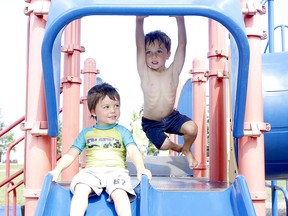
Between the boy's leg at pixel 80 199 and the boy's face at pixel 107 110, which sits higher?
the boy's face at pixel 107 110

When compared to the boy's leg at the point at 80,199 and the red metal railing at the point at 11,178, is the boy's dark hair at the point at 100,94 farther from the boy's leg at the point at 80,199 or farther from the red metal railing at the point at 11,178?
the red metal railing at the point at 11,178

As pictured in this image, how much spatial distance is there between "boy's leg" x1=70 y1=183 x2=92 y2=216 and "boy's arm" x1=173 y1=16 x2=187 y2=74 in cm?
132

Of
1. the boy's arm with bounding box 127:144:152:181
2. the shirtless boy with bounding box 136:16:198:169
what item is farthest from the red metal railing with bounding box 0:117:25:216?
the boy's arm with bounding box 127:144:152:181

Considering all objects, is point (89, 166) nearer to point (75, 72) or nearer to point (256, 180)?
point (256, 180)

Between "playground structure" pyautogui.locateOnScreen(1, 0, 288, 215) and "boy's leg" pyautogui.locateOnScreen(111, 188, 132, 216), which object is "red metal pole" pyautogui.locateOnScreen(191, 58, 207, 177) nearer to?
"playground structure" pyautogui.locateOnScreen(1, 0, 288, 215)

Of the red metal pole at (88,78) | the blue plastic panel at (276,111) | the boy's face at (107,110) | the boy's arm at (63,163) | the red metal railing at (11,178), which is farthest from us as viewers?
the red metal pole at (88,78)

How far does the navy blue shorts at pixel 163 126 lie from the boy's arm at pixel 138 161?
849mm

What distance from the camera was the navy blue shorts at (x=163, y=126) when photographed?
351 cm

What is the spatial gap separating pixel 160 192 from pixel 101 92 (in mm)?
684

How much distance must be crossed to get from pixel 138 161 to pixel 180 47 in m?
1.16

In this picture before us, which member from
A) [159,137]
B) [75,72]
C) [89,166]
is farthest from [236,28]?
[75,72]

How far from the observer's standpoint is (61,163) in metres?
2.58

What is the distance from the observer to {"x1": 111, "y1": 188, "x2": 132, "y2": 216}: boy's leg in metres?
2.37

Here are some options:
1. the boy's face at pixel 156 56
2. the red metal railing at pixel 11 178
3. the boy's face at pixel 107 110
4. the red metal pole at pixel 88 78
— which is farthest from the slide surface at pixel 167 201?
the red metal pole at pixel 88 78
